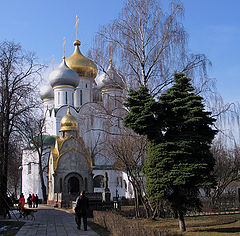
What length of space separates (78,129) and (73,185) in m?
14.0

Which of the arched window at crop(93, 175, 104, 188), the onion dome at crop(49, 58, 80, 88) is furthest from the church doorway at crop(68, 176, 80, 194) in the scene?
the onion dome at crop(49, 58, 80, 88)

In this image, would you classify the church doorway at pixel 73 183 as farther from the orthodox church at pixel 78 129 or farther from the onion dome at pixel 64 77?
the onion dome at pixel 64 77

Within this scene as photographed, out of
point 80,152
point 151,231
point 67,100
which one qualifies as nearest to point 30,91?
point 151,231

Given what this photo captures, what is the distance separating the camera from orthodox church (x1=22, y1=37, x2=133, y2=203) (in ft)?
48.0

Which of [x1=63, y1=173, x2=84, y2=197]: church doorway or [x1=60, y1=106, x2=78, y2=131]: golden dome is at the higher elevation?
[x1=60, y1=106, x2=78, y2=131]: golden dome

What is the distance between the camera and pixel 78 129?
15.5 m

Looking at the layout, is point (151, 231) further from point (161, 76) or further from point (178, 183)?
point (161, 76)

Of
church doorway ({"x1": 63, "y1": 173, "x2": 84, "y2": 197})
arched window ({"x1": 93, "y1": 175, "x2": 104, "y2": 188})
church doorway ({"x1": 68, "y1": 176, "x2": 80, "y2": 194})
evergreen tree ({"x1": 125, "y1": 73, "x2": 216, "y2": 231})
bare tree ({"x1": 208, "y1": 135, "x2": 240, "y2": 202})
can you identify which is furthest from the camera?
arched window ({"x1": 93, "y1": 175, "x2": 104, "y2": 188})

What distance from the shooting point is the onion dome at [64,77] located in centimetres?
4003

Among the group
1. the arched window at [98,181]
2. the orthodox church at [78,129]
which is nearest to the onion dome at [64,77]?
the orthodox church at [78,129]

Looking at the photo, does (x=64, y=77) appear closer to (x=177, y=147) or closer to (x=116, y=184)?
(x=116, y=184)

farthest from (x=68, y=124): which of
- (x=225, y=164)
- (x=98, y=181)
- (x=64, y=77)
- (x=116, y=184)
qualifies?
(x=225, y=164)

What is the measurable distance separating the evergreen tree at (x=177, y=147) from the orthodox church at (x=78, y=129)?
2948 millimetres

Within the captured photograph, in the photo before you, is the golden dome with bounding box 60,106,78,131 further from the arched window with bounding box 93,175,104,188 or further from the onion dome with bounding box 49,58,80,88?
the onion dome with bounding box 49,58,80,88
